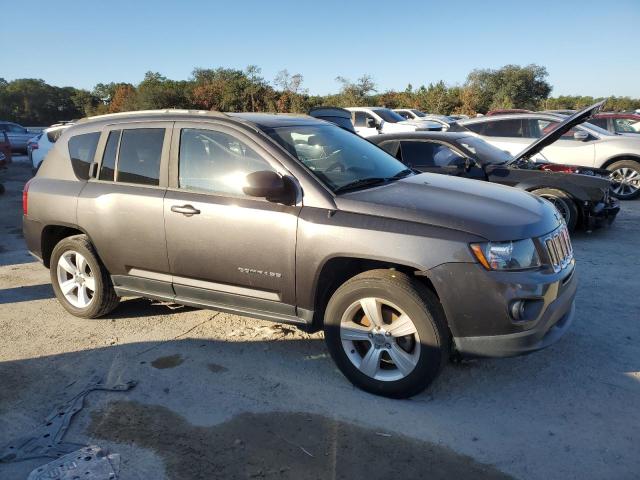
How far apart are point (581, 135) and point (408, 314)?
9.15 metres

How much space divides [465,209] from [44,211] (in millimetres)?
3799

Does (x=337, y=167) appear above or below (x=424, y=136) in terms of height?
below

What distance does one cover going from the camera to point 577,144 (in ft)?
34.2

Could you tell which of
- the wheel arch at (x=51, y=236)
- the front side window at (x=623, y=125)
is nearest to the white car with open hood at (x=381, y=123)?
the front side window at (x=623, y=125)

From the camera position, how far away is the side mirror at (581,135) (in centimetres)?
1028

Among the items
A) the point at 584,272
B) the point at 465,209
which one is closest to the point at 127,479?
the point at 465,209

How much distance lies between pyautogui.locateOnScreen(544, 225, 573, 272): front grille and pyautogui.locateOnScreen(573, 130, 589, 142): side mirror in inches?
314

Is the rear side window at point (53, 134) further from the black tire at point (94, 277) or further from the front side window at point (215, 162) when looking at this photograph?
the front side window at point (215, 162)

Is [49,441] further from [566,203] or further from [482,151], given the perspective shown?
[566,203]

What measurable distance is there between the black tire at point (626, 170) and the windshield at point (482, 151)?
3.80m

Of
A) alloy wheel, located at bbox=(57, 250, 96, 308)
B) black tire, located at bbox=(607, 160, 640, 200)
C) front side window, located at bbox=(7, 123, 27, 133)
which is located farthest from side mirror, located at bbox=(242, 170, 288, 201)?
front side window, located at bbox=(7, 123, 27, 133)

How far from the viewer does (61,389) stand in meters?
3.44

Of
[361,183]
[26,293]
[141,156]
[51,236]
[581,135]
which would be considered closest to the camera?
[361,183]

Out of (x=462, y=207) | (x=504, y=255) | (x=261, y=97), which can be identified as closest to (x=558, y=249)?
(x=504, y=255)
